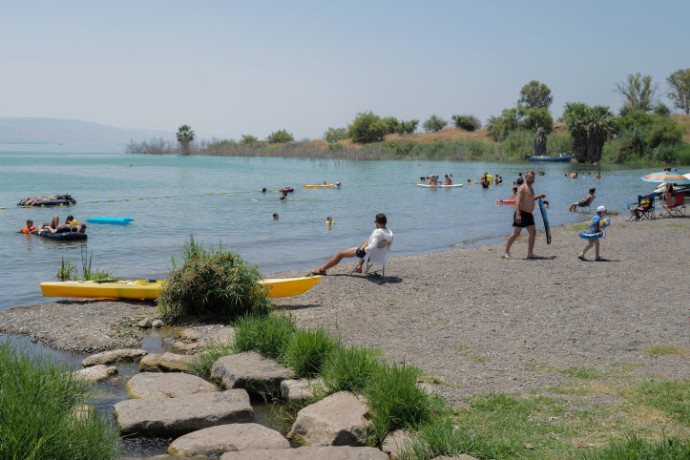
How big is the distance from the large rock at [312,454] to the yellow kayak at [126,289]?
17.9 ft

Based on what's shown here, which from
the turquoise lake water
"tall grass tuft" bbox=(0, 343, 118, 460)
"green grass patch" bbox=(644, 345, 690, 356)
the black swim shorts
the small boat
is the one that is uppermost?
the small boat

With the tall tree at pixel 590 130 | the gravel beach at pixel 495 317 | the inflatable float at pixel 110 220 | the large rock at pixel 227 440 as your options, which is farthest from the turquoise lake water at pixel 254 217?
the tall tree at pixel 590 130

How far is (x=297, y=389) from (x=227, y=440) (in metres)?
1.10

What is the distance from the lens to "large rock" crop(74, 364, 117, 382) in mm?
6798

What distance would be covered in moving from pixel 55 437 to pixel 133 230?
68.2 feet

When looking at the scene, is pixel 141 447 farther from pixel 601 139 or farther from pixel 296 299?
pixel 601 139

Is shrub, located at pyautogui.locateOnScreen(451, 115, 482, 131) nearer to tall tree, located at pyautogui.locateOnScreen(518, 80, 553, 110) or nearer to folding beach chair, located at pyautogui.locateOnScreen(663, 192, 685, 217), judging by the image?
tall tree, located at pyautogui.locateOnScreen(518, 80, 553, 110)

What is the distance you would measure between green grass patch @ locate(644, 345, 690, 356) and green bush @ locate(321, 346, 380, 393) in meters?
3.26

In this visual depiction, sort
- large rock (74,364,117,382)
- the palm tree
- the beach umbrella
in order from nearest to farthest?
large rock (74,364,117,382) < the beach umbrella < the palm tree

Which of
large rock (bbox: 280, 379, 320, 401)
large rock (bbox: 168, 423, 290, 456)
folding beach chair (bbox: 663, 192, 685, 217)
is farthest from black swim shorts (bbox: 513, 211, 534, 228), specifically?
folding beach chair (bbox: 663, 192, 685, 217)

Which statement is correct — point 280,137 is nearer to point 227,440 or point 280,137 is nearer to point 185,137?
point 185,137

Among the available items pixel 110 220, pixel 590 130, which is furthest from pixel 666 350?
pixel 590 130

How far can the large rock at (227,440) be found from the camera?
5027 mm

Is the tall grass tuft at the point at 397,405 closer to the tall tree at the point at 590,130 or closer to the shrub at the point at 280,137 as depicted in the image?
the tall tree at the point at 590,130
